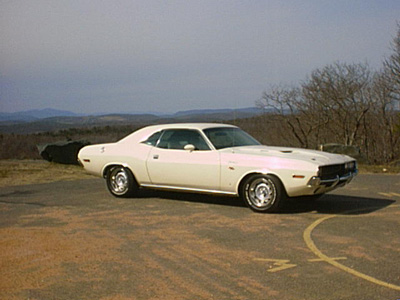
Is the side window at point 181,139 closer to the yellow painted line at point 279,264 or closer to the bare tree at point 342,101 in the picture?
the yellow painted line at point 279,264

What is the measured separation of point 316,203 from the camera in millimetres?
9570

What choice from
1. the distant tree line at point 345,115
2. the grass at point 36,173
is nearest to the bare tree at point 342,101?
the distant tree line at point 345,115

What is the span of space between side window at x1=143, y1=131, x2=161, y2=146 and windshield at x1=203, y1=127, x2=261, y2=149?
1.07 metres

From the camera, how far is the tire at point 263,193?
8344 millimetres

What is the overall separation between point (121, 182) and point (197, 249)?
14.4 feet

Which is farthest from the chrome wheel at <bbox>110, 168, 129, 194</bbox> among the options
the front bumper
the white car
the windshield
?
the front bumper

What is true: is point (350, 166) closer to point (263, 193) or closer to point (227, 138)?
point (263, 193)

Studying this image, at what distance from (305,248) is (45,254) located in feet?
10.1

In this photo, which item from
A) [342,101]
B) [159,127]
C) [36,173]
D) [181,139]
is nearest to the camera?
[181,139]

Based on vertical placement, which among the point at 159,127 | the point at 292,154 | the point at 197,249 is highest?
the point at 159,127

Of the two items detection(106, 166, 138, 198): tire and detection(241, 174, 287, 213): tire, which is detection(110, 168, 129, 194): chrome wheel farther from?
detection(241, 174, 287, 213): tire

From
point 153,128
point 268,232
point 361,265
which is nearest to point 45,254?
point 268,232

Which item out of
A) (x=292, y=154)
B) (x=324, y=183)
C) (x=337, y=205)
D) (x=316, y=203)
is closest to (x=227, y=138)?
(x=292, y=154)

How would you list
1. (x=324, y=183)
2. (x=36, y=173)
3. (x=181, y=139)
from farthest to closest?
(x=36, y=173), (x=181, y=139), (x=324, y=183)
